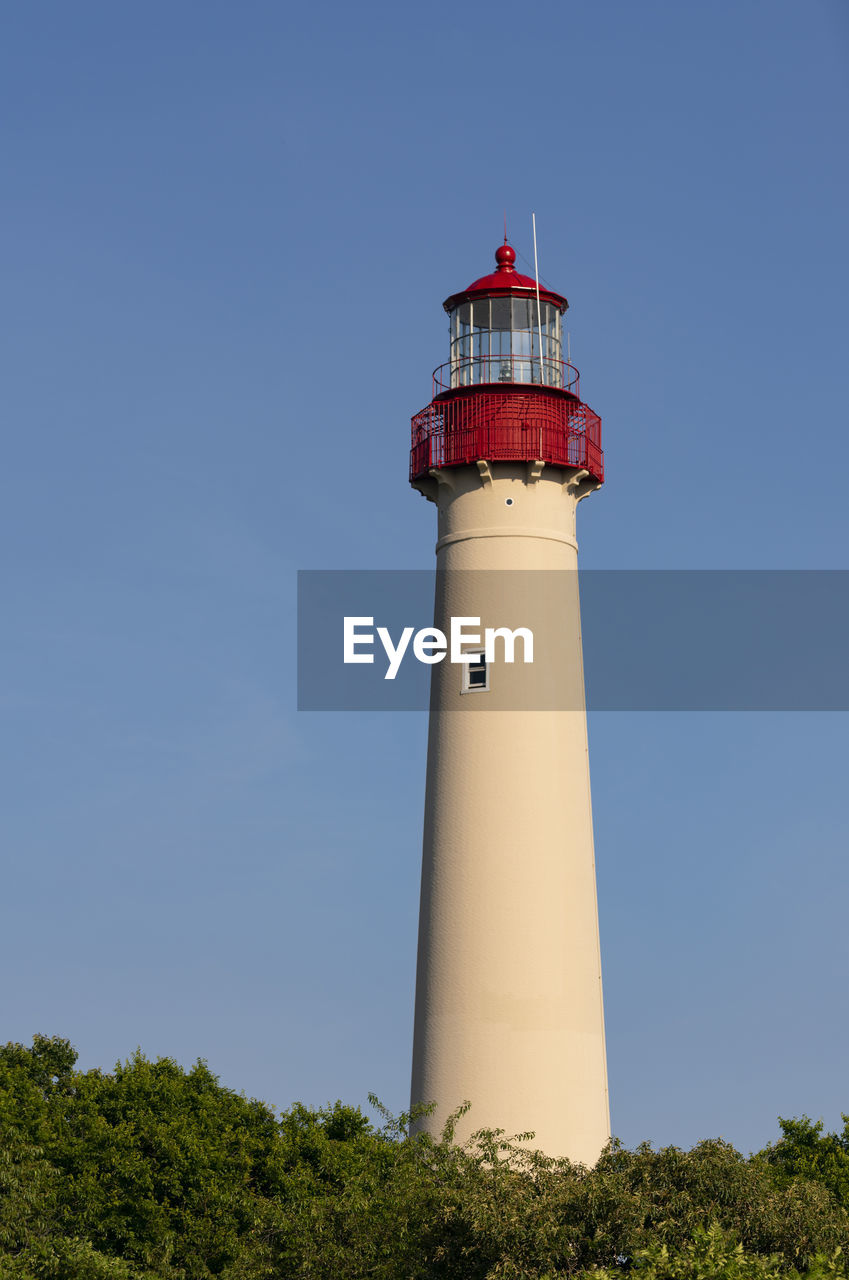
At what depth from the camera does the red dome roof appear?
4444cm

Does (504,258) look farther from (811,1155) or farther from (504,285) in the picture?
(811,1155)

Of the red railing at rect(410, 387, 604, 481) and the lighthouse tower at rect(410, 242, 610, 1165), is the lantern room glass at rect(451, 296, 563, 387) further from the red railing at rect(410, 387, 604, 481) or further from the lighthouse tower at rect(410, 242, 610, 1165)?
the red railing at rect(410, 387, 604, 481)

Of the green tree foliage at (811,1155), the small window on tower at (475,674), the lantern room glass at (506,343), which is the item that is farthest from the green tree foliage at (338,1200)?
the lantern room glass at (506,343)

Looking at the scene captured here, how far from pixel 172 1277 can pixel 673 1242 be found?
11.4 meters

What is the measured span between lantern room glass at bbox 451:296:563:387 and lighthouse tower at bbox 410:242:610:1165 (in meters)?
0.05

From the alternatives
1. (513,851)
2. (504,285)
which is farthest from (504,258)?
(513,851)

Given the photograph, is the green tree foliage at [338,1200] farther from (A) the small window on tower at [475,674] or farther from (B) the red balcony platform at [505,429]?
(B) the red balcony platform at [505,429]

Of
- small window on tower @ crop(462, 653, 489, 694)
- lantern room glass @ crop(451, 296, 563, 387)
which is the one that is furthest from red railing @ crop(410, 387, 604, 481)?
small window on tower @ crop(462, 653, 489, 694)

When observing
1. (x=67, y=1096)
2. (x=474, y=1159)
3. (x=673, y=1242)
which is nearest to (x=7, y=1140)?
(x=67, y=1096)

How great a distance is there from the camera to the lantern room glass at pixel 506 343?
146ft

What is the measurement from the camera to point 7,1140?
141ft

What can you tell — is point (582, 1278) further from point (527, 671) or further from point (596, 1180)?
point (527, 671)

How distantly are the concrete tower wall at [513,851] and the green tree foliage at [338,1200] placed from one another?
1.60 meters

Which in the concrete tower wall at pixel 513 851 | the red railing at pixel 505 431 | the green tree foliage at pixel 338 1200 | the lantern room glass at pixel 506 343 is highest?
the lantern room glass at pixel 506 343
